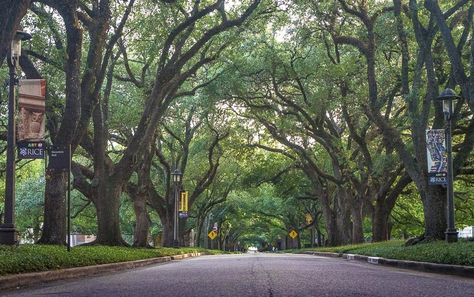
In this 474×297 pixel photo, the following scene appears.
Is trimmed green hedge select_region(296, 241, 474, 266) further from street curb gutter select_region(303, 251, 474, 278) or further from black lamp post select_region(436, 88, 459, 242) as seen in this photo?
black lamp post select_region(436, 88, 459, 242)

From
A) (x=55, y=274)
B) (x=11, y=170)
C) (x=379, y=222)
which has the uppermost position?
(x=11, y=170)

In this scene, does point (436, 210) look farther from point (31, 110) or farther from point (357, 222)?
point (357, 222)

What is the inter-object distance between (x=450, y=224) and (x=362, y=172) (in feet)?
39.2

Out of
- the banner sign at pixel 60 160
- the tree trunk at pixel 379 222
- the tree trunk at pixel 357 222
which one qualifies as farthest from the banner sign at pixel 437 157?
the tree trunk at pixel 357 222

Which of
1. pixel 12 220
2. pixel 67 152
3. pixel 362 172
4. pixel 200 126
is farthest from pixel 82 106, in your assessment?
pixel 200 126

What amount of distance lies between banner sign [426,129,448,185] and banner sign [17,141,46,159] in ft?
34.8

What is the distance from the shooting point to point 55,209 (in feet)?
47.2

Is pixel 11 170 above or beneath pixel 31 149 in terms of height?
beneath

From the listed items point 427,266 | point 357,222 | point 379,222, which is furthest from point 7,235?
point 357,222

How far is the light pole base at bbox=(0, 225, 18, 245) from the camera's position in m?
11.6

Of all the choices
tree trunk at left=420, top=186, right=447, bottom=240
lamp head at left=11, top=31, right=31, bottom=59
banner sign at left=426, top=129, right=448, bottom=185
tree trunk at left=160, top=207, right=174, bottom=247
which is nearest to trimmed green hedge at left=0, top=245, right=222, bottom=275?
lamp head at left=11, top=31, right=31, bottom=59

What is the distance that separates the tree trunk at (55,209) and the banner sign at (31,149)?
2.37 metres

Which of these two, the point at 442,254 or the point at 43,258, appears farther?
the point at 442,254

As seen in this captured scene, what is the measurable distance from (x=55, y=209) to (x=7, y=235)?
9.19 ft
